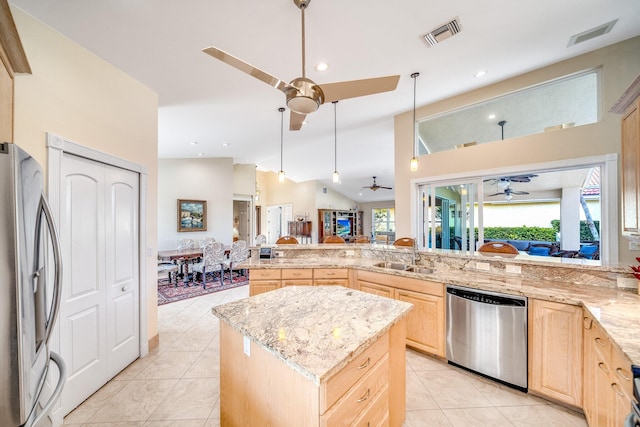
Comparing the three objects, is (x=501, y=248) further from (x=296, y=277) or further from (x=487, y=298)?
(x=296, y=277)

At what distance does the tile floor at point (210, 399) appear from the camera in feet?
6.00

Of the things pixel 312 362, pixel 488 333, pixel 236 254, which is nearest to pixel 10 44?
pixel 312 362

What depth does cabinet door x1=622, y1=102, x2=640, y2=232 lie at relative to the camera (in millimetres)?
1789

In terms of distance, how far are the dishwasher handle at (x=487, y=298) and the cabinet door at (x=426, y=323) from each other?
176mm

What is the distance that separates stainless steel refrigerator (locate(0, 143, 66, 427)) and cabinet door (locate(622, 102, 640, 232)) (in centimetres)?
342

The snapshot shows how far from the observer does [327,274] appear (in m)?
3.15

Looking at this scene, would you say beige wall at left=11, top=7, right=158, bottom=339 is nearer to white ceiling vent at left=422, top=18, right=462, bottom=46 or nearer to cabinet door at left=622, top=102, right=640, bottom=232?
white ceiling vent at left=422, top=18, right=462, bottom=46

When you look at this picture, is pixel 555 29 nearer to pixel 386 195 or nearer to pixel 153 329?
pixel 153 329

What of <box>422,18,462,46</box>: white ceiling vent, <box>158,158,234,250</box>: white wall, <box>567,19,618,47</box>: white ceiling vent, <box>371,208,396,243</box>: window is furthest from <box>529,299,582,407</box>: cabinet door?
<box>371,208,396,243</box>: window

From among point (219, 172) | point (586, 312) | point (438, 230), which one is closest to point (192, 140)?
point (219, 172)

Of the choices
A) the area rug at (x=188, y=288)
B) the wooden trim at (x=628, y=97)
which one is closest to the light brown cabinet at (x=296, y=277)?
the area rug at (x=188, y=288)

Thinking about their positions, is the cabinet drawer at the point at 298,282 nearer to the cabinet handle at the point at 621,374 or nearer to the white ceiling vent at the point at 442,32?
the cabinet handle at the point at 621,374

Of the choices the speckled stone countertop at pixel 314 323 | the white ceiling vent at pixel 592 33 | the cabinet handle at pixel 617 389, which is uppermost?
the white ceiling vent at pixel 592 33

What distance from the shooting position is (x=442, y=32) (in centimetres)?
231
